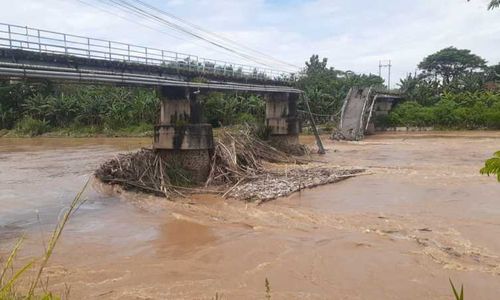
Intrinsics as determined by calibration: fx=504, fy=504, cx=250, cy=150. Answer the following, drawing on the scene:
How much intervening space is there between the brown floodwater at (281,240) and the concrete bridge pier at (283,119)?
8.27 metres

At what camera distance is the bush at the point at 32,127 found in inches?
1816

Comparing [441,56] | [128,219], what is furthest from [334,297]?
[441,56]

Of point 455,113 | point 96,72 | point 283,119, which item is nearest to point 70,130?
point 283,119

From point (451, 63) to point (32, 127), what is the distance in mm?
48083

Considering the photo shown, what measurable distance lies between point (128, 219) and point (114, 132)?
112ft

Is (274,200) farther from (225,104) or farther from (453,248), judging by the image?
(225,104)

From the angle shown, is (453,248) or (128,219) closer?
(453,248)

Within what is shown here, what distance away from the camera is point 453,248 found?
903cm

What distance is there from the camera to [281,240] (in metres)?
9.85

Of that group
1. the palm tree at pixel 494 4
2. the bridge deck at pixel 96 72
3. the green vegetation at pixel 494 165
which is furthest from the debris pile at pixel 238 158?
the green vegetation at pixel 494 165

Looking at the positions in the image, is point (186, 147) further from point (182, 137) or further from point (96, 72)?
point (96, 72)

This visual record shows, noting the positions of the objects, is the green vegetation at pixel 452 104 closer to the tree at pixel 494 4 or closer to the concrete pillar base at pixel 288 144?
the concrete pillar base at pixel 288 144

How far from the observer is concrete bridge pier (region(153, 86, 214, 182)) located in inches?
671

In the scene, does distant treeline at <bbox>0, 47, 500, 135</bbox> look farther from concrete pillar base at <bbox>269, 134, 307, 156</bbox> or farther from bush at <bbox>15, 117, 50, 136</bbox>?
concrete pillar base at <bbox>269, 134, 307, 156</bbox>
